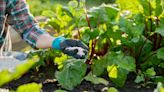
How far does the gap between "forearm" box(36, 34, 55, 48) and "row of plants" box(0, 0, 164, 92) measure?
42mm

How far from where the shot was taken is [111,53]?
1661 mm

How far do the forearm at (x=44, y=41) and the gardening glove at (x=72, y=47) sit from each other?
74 mm

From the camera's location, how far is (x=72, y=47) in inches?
65.7

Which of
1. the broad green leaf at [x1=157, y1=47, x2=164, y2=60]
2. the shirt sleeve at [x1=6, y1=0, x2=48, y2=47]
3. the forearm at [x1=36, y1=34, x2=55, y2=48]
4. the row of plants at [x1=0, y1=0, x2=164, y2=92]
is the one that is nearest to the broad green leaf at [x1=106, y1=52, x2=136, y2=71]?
the row of plants at [x1=0, y1=0, x2=164, y2=92]

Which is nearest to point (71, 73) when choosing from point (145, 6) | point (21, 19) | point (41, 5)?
point (145, 6)

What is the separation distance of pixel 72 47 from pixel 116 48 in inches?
9.2

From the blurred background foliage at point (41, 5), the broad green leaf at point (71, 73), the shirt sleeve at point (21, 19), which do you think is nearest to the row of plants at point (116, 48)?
the broad green leaf at point (71, 73)

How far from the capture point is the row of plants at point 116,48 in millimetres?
1631

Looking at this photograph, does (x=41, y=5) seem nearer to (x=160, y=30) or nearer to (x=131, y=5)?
(x=131, y=5)

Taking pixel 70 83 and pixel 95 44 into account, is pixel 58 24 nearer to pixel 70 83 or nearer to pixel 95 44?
pixel 95 44

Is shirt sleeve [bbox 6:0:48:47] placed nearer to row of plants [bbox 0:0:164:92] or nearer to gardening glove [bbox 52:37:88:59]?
row of plants [bbox 0:0:164:92]

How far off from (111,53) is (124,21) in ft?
0.57

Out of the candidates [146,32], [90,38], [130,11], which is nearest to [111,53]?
[90,38]

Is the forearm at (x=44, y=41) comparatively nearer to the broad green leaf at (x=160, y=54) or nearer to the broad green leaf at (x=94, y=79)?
the broad green leaf at (x=94, y=79)
